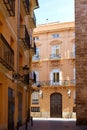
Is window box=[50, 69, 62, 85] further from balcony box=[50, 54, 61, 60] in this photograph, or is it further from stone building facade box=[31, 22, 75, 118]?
balcony box=[50, 54, 61, 60]

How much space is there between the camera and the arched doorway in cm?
4162

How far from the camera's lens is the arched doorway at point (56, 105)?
4162 cm

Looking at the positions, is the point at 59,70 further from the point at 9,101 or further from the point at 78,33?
the point at 9,101

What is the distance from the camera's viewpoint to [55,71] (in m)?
43.4

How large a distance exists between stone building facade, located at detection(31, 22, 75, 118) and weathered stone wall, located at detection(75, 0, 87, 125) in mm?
17173

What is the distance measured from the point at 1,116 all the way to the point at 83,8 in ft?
41.2

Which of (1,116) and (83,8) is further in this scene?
(83,8)

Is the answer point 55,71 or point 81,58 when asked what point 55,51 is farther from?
point 81,58

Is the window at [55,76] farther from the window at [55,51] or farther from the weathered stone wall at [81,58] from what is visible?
the weathered stone wall at [81,58]

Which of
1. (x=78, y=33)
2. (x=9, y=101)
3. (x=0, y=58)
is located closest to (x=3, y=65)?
(x=0, y=58)

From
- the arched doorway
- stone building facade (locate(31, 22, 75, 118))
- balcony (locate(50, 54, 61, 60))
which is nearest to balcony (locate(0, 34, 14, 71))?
stone building facade (locate(31, 22, 75, 118))

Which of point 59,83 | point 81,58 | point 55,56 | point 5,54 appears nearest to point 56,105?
point 59,83

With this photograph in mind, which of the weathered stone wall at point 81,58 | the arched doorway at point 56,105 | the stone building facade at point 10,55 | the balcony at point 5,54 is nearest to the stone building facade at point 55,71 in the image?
the arched doorway at point 56,105

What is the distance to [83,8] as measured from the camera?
24453 millimetres
